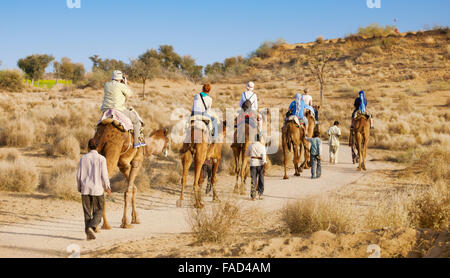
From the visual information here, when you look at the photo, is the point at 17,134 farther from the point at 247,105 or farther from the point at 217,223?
the point at 217,223

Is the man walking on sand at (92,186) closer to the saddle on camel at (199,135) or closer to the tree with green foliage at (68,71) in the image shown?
the saddle on camel at (199,135)

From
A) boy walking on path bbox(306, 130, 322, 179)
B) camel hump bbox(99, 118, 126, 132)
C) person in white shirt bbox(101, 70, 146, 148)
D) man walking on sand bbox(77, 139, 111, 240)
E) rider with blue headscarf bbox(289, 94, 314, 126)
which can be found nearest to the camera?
man walking on sand bbox(77, 139, 111, 240)

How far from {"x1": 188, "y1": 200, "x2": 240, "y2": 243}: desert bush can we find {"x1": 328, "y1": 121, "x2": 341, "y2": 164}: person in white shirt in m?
11.1

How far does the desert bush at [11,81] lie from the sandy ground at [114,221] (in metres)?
38.7

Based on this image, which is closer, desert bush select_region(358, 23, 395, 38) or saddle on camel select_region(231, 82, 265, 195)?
saddle on camel select_region(231, 82, 265, 195)

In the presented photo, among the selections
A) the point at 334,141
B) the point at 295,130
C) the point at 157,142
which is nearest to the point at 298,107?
the point at 295,130

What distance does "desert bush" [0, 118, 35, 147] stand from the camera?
66.2ft

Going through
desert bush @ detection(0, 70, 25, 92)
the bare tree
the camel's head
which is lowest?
the camel's head

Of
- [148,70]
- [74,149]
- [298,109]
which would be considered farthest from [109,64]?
[298,109]

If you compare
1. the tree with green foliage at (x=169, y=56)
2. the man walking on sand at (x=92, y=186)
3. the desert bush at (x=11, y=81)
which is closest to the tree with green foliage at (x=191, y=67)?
the tree with green foliage at (x=169, y=56)

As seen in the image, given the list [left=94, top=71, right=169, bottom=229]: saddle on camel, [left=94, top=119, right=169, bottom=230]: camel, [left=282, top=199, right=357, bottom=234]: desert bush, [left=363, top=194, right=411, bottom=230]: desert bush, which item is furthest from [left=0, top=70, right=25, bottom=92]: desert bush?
[left=363, top=194, right=411, bottom=230]: desert bush

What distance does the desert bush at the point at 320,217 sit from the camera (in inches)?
303

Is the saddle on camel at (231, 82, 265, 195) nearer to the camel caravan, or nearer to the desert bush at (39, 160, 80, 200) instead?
the camel caravan
